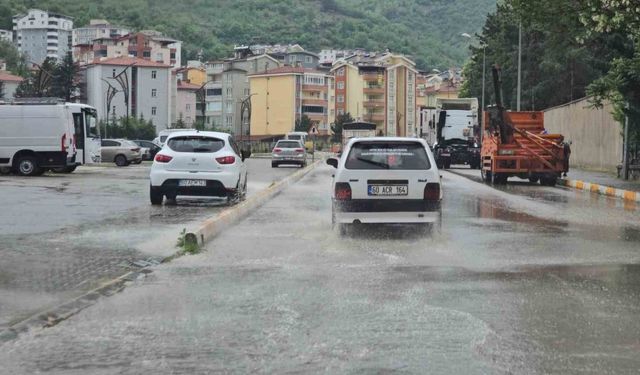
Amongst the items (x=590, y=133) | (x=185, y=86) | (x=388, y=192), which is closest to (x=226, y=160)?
(x=388, y=192)

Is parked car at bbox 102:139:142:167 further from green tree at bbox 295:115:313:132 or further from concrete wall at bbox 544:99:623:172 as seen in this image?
green tree at bbox 295:115:313:132

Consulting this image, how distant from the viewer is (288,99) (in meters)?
140

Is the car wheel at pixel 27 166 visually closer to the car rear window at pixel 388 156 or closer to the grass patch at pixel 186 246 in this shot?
the car rear window at pixel 388 156

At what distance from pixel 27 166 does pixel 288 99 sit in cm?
10997

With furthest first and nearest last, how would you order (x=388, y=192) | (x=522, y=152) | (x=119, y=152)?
(x=119, y=152)
(x=522, y=152)
(x=388, y=192)

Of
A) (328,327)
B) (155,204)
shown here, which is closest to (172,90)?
(155,204)

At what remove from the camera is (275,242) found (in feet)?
41.8

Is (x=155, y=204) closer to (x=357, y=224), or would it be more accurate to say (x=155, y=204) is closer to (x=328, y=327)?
(x=357, y=224)

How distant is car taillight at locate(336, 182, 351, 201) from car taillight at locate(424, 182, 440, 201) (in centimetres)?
119

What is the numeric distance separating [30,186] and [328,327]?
19574mm

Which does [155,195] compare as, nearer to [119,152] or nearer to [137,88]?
[119,152]

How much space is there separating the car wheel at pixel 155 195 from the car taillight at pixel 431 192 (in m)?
7.23

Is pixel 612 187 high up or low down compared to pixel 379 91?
down

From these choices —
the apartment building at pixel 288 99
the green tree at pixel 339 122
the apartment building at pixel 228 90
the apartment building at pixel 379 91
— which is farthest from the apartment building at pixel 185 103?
the apartment building at pixel 379 91
